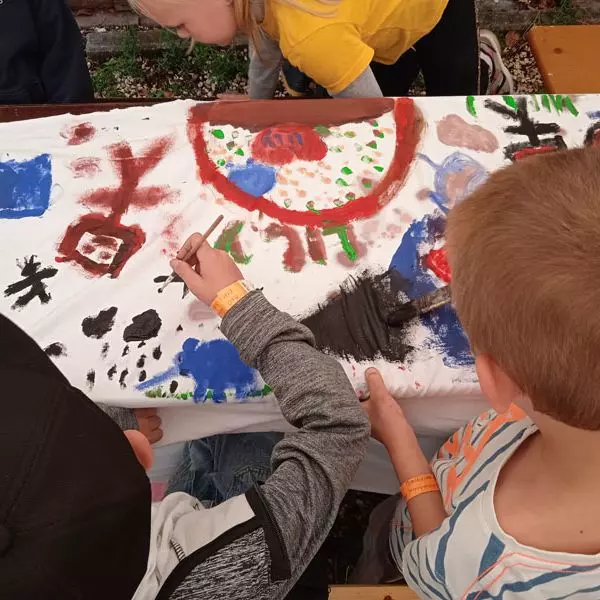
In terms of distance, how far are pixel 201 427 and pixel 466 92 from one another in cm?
96

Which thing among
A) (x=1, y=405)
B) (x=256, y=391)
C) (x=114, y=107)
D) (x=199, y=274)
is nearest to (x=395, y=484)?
(x=256, y=391)

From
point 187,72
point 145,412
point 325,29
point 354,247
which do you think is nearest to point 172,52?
point 187,72

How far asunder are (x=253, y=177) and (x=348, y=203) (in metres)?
0.15

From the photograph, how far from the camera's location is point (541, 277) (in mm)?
430

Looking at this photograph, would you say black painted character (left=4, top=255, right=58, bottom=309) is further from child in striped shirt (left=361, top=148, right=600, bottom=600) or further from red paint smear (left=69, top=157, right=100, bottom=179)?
child in striped shirt (left=361, top=148, right=600, bottom=600)

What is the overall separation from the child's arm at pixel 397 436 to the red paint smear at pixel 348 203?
0.79 feet

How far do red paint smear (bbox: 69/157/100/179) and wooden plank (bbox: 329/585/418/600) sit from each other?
687 mm

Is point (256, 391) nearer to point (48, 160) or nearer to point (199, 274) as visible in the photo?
point (199, 274)

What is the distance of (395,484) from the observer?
3.04 ft

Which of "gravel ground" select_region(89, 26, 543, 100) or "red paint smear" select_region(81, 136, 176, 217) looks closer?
"red paint smear" select_region(81, 136, 176, 217)

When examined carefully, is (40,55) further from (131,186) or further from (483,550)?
(483,550)

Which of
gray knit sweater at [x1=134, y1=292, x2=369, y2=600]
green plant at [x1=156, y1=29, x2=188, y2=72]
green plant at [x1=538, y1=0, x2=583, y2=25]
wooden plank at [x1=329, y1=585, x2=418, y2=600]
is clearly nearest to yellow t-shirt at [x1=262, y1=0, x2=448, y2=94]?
gray knit sweater at [x1=134, y1=292, x2=369, y2=600]

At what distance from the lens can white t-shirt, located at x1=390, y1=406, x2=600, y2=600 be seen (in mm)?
522

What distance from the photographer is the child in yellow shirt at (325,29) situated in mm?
925
